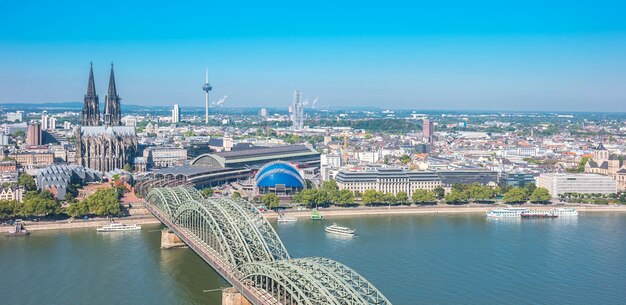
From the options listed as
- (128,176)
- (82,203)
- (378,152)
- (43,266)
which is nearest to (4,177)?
(128,176)

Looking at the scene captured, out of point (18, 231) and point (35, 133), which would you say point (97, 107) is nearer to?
point (35, 133)

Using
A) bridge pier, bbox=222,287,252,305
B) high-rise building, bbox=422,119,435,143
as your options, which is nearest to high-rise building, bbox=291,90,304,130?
high-rise building, bbox=422,119,435,143

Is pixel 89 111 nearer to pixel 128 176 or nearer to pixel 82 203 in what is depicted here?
pixel 128 176

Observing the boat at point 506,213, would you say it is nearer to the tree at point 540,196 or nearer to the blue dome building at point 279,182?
the tree at point 540,196

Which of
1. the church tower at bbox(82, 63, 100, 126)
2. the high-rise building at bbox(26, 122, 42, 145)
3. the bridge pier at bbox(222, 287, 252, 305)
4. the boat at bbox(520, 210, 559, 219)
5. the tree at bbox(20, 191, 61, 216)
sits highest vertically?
the church tower at bbox(82, 63, 100, 126)

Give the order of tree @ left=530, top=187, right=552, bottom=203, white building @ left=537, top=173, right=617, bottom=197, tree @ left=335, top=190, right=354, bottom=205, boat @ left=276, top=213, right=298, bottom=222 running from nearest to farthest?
boat @ left=276, top=213, right=298, bottom=222
tree @ left=335, top=190, right=354, bottom=205
tree @ left=530, top=187, right=552, bottom=203
white building @ left=537, top=173, right=617, bottom=197

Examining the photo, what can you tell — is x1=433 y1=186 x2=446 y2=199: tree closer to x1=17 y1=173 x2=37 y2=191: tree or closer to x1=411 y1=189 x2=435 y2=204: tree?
x1=411 y1=189 x2=435 y2=204: tree

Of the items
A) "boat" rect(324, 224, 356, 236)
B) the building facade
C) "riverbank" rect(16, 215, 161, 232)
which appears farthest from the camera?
the building facade
